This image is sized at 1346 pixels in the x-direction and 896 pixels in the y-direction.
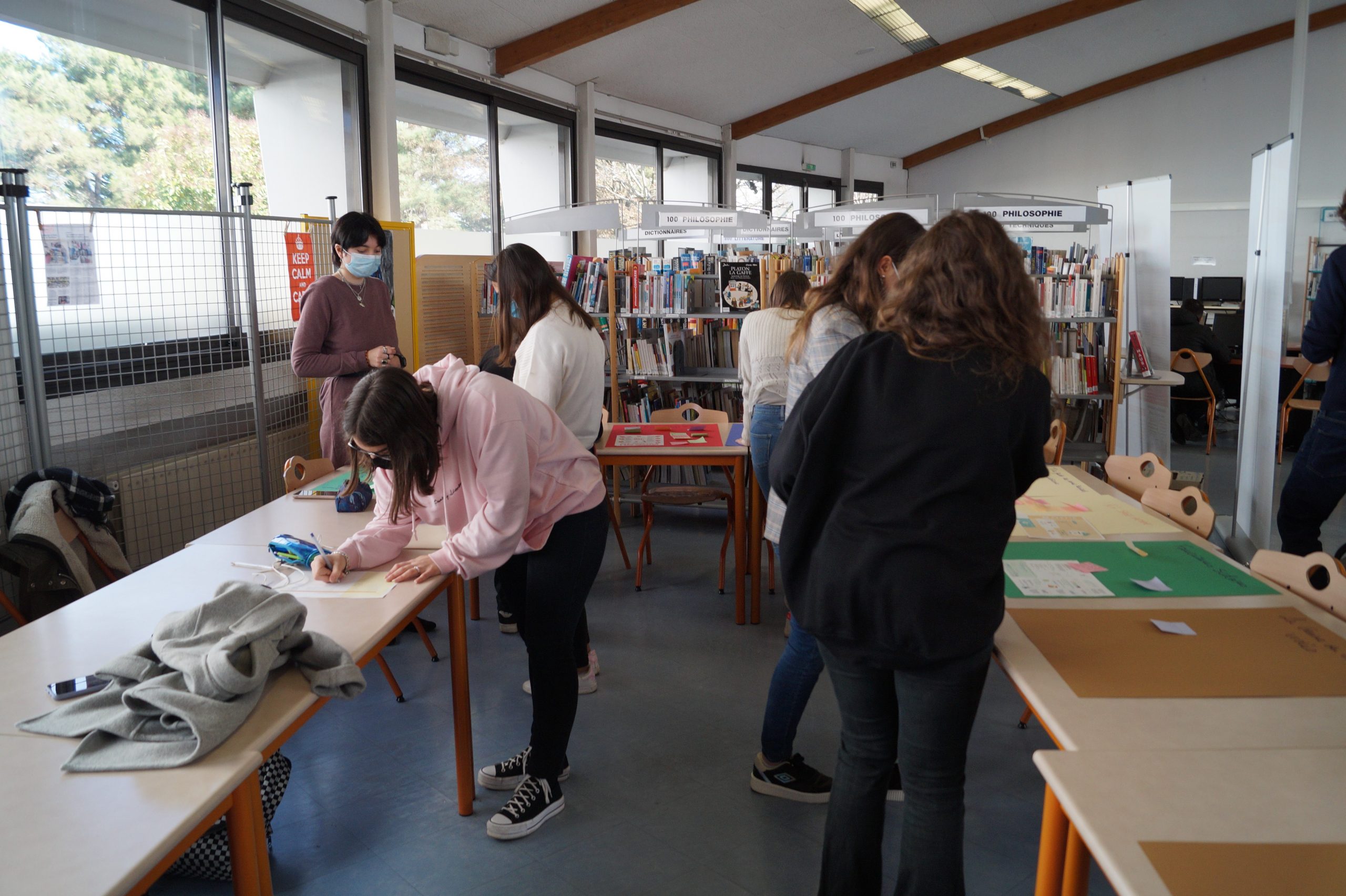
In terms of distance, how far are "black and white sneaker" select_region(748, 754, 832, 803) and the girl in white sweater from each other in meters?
0.67

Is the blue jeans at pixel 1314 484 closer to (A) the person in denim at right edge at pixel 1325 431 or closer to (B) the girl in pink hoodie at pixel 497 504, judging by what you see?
(A) the person in denim at right edge at pixel 1325 431

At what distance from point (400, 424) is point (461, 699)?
2.92 ft

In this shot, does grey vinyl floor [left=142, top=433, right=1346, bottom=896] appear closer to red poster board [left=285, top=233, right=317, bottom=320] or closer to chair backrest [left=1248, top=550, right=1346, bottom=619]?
chair backrest [left=1248, top=550, right=1346, bottom=619]

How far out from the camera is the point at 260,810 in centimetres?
140

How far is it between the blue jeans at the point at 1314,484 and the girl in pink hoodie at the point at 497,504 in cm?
289

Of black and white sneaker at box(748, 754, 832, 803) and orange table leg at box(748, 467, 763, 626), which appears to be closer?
black and white sneaker at box(748, 754, 832, 803)

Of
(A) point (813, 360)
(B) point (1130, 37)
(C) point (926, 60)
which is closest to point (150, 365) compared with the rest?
(A) point (813, 360)

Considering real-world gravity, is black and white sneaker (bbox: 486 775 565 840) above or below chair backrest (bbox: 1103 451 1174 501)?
below

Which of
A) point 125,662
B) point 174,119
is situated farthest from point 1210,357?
point 125,662

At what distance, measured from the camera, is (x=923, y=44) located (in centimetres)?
980

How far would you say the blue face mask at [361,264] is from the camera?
360 cm

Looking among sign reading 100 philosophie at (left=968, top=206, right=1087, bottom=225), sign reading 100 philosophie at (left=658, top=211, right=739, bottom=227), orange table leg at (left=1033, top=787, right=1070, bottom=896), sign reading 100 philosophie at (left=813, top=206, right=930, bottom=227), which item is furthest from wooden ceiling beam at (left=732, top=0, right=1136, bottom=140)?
orange table leg at (left=1033, top=787, right=1070, bottom=896)

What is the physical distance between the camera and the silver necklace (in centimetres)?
365

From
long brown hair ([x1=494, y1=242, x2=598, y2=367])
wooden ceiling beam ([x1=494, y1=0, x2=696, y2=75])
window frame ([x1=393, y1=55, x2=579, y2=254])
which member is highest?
wooden ceiling beam ([x1=494, y1=0, x2=696, y2=75])
